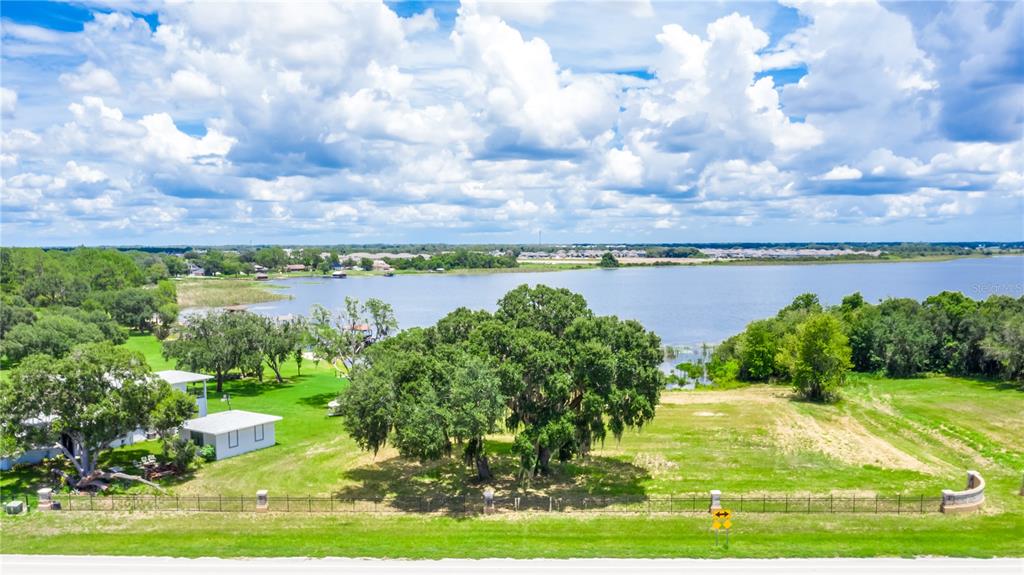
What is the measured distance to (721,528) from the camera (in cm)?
2288

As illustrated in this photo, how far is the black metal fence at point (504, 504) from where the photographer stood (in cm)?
2505

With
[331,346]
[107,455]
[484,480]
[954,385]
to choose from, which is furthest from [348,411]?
[954,385]

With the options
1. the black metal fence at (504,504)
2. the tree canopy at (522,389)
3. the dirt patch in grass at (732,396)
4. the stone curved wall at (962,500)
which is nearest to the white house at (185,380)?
the black metal fence at (504,504)

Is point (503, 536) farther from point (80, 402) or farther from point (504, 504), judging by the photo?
point (80, 402)

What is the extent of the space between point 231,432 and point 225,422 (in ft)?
4.04

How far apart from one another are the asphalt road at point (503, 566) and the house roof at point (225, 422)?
13928 mm

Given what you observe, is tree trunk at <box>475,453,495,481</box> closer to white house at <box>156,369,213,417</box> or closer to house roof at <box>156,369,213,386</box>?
white house at <box>156,369,213,417</box>

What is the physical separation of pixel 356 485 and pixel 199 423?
11.1 meters

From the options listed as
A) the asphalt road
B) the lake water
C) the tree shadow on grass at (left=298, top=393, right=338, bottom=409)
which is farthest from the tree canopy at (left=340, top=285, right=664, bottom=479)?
the lake water

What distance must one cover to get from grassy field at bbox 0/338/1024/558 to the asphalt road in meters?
0.60

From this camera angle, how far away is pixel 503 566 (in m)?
19.5

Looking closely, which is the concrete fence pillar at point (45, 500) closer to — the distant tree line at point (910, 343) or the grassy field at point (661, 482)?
the grassy field at point (661, 482)

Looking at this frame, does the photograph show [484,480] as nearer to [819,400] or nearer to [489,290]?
[819,400]

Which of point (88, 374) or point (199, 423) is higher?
point (88, 374)
